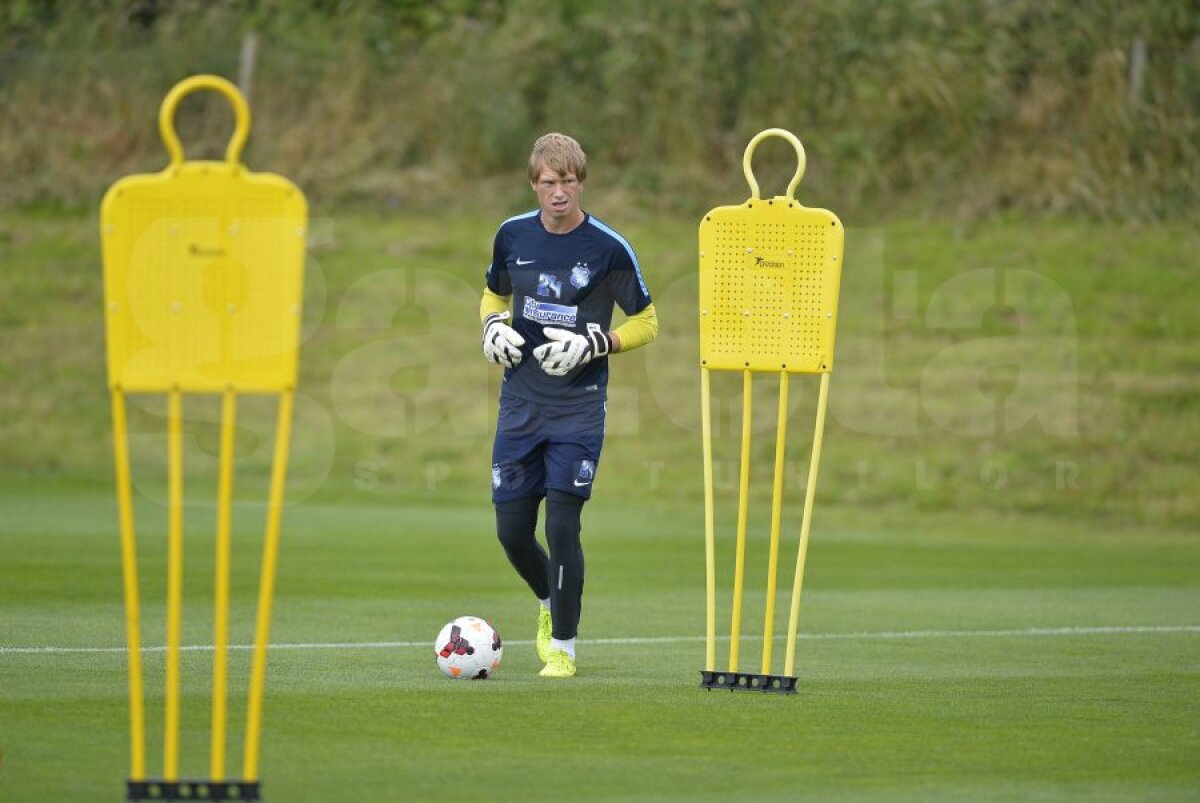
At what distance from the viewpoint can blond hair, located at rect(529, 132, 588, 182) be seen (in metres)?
8.63

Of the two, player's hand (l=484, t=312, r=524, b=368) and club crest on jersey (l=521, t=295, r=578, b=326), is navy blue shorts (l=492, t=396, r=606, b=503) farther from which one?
club crest on jersey (l=521, t=295, r=578, b=326)

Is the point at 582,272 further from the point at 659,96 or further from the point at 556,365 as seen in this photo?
the point at 659,96

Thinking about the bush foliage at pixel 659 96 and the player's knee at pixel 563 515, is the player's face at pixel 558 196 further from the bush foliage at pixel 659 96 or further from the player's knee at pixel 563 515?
the bush foliage at pixel 659 96

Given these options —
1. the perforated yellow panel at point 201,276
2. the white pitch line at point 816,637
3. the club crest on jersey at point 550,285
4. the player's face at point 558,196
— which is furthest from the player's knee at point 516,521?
the perforated yellow panel at point 201,276

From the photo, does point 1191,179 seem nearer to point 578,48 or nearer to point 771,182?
point 771,182

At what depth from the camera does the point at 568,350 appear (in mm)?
8672

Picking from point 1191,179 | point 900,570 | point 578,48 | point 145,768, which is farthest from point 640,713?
point 578,48

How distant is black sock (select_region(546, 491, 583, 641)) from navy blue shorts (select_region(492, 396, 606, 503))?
0.21ft

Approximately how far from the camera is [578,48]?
26344 millimetres

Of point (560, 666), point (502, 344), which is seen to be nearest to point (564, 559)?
point (560, 666)

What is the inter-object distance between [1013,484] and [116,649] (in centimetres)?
1209

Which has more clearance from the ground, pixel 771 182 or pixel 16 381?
pixel 771 182

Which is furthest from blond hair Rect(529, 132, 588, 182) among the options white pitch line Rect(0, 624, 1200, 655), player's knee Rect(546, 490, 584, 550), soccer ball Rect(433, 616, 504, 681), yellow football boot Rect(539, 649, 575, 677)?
white pitch line Rect(0, 624, 1200, 655)

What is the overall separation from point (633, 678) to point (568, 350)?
149 centimetres
